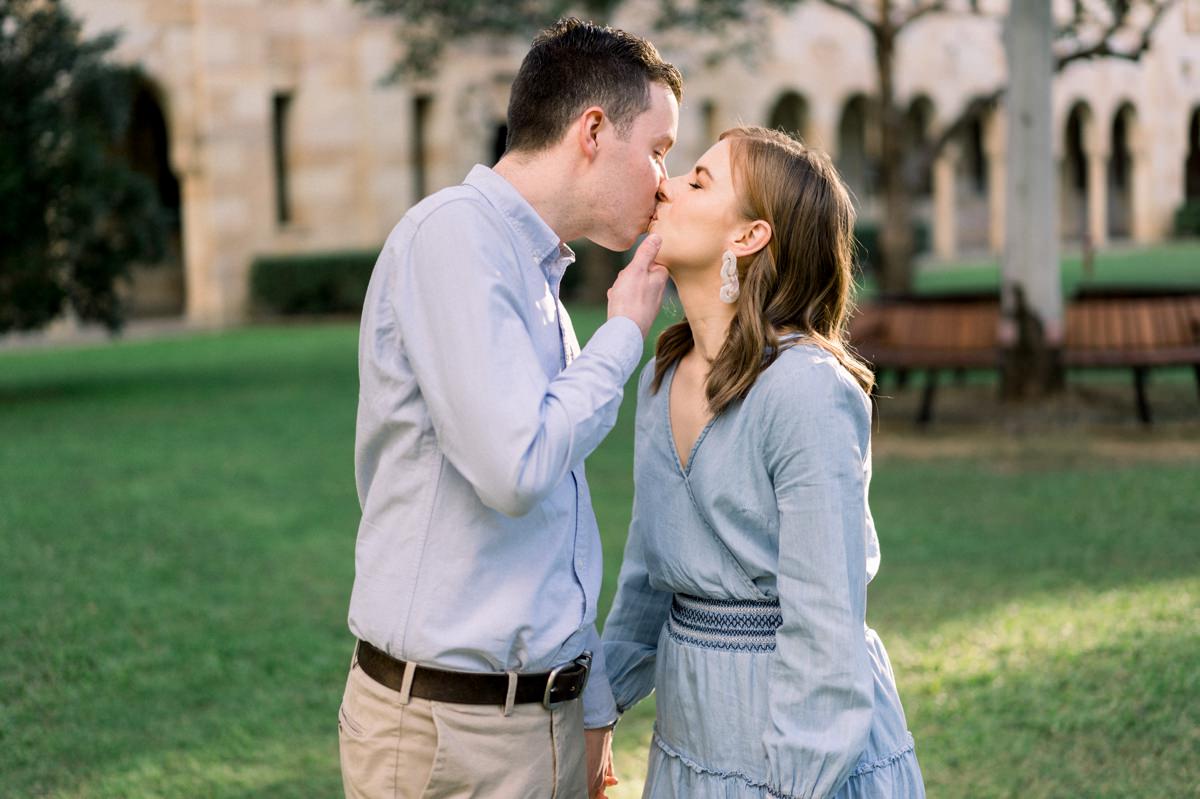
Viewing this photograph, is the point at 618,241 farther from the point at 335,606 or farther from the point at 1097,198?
the point at 1097,198

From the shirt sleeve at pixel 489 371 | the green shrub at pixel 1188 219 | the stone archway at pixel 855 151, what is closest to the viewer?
the shirt sleeve at pixel 489 371

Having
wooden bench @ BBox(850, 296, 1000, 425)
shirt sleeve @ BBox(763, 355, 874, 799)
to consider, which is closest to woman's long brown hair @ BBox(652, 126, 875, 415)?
shirt sleeve @ BBox(763, 355, 874, 799)

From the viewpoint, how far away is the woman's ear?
2461 millimetres

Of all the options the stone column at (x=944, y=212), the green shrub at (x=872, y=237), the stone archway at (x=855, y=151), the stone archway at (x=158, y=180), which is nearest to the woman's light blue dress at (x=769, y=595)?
the green shrub at (x=872, y=237)

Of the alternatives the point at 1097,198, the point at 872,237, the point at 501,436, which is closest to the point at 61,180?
the point at 501,436

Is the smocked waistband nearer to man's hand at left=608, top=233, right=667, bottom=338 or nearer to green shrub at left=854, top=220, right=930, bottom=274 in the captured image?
man's hand at left=608, top=233, right=667, bottom=338

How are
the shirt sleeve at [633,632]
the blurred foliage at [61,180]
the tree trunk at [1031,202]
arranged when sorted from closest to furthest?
the shirt sleeve at [633,632]
the tree trunk at [1031,202]
the blurred foliage at [61,180]

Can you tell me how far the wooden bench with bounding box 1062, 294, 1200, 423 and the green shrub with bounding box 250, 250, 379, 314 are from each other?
16.0 meters

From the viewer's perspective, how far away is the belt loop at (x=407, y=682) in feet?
7.67

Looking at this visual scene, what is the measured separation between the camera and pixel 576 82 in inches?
95.9

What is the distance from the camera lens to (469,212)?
89.6 inches

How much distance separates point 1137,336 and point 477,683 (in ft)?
31.1

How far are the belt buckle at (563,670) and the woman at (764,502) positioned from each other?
19cm

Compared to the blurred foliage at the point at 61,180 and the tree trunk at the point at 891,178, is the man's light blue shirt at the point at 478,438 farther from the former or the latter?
the tree trunk at the point at 891,178
